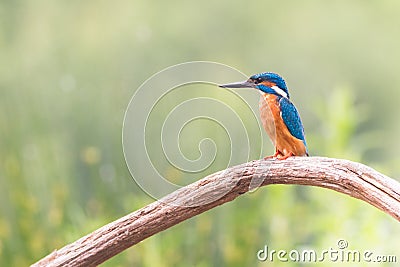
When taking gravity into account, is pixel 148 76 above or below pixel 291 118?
above

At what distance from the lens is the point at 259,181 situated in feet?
2.49

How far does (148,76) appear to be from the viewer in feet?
7.25

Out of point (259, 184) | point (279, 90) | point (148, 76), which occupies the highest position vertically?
point (148, 76)

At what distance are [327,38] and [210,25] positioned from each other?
1.60ft

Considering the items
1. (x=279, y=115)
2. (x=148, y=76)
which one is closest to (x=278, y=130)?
A: (x=279, y=115)

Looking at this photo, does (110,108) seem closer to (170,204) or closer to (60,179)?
(60,179)

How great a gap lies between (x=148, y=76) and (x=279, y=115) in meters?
1.43

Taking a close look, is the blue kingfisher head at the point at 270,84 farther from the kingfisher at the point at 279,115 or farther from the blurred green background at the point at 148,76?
the blurred green background at the point at 148,76

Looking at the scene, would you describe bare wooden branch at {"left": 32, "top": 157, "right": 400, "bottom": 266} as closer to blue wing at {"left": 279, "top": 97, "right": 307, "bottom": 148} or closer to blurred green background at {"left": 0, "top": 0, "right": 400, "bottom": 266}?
blue wing at {"left": 279, "top": 97, "right": 307, "bottom": 148}

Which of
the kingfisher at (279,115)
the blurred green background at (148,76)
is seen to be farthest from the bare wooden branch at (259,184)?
the blurred green background at (148,76)

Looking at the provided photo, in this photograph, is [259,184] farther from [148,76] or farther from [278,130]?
[148,76]

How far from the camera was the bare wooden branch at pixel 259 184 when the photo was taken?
0.75m

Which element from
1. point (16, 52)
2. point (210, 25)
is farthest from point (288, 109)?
point (210, 25)

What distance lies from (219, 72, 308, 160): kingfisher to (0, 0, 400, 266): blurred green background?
49 centimetres
